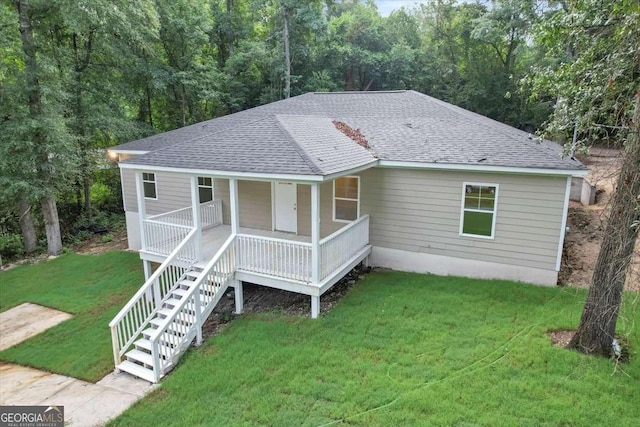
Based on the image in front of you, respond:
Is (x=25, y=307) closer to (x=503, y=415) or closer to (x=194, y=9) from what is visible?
(x=503, y=415)

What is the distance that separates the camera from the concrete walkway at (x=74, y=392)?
5.87 m

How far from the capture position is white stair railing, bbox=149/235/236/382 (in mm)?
6656

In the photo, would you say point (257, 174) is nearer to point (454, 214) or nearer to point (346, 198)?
point (346, 198)

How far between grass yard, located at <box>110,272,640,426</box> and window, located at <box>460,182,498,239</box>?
1556 millimetres

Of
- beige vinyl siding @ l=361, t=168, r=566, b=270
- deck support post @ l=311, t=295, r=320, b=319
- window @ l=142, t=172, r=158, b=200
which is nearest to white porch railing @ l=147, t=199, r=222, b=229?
window @ l=142, t=172, r=158, b=200

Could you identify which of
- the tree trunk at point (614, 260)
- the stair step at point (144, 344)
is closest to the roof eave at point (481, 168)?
the tree trunk at point (614, 260)

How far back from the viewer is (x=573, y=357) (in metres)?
5.74

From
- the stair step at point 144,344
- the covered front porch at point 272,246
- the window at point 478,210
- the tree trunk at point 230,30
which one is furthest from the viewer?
the tree trunk at point 230,30

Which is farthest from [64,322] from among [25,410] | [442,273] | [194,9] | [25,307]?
[194,9]

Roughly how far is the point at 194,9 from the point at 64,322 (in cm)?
1718

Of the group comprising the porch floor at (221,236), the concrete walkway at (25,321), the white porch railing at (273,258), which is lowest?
the concrete walkway at (25,321)

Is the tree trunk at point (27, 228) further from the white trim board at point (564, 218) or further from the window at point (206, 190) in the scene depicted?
the white trim board at point (564, 218)

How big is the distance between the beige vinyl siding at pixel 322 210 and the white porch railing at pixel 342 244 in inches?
34.2

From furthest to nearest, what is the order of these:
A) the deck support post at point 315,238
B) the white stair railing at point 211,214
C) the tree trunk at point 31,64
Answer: the tree trunk at point 31,64 → the white stair railing at point 211,214 → the deck support post at point 315,238
